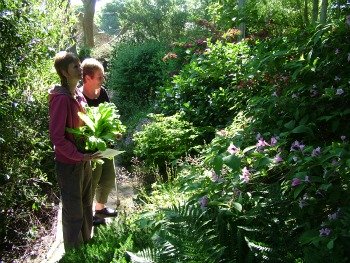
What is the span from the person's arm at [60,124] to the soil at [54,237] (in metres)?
1.31

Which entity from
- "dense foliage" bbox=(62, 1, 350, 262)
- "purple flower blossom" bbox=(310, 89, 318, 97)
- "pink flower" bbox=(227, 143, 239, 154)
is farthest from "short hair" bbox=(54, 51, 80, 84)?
"purple flower blossom" bbox=(310, 89, 318, 97)

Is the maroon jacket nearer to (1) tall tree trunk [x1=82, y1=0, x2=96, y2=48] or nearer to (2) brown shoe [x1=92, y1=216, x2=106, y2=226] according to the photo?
(2) brown shoe [x1=92, y1=216, x2=106, y2=226]

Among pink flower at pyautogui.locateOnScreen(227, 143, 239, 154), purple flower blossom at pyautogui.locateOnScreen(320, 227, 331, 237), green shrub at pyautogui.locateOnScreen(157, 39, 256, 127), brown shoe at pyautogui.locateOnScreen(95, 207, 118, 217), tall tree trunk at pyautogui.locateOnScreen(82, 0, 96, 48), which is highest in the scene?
tall tree trunk at pyautogui.locateOnScreen(82, 0, 96, 48)

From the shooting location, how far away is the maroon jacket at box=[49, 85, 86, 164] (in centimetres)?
296

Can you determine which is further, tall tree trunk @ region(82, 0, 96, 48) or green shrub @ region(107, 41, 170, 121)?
tall tree trunk @ region(82, 0, 96, 48)

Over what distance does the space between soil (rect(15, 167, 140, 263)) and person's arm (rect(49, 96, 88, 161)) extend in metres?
1.31

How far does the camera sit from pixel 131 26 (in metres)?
17.9

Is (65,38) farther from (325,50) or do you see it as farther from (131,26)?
(131,26)

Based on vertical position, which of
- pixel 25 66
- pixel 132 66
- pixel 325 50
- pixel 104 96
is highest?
pixel 132 66

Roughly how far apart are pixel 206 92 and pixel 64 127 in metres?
3.31

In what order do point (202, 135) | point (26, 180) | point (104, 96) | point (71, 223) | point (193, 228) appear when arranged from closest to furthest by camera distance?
1. point (193, 228)
2. point (71, 223)
3. point (104, 96)
4. point (26, 180)
5. point (202, 135)

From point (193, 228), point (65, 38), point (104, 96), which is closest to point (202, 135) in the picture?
point (104, 96)

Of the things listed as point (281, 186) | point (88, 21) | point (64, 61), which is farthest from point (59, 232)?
point (88, 21)

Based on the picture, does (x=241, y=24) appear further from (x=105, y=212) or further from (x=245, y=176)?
(x=245, y=176)
